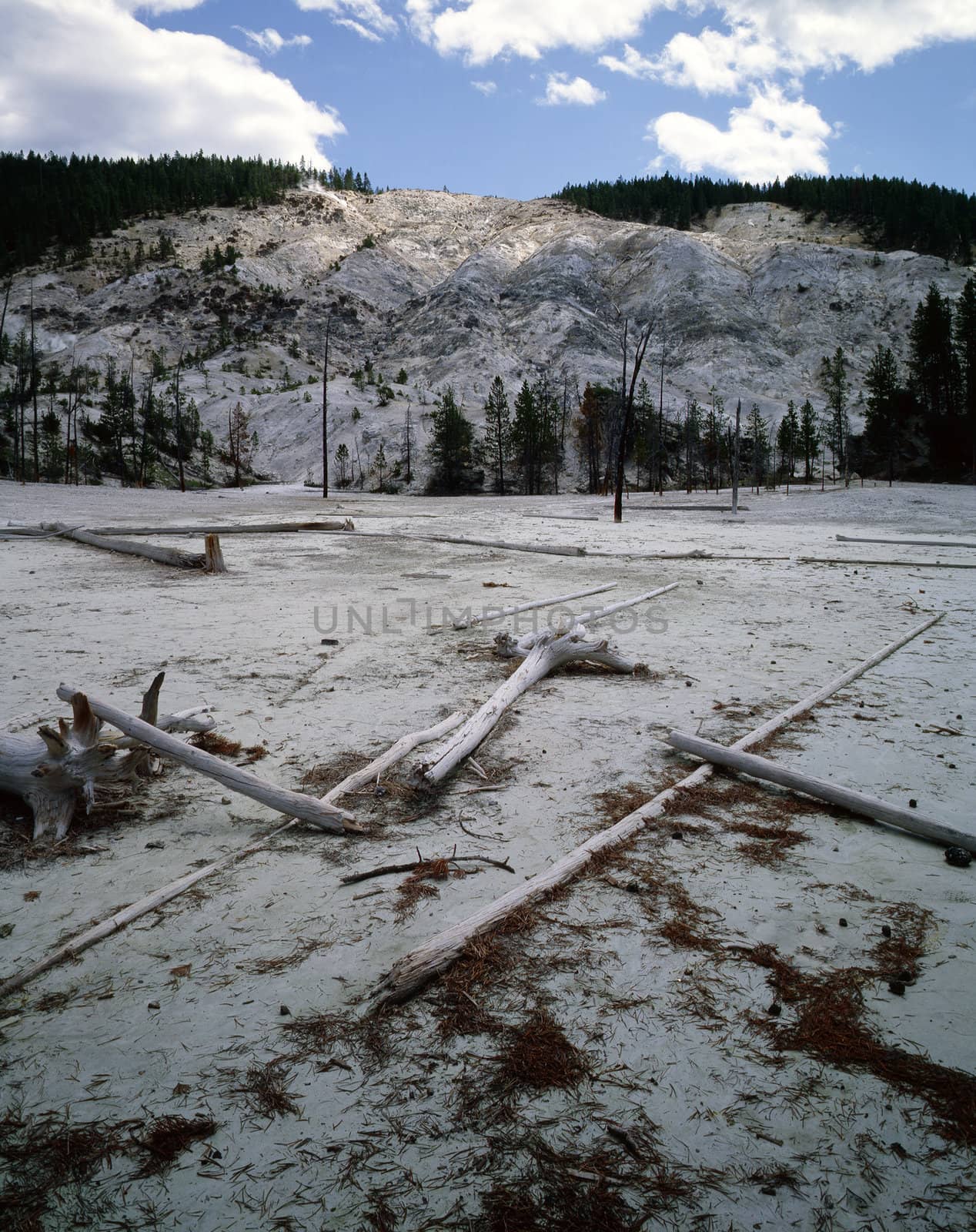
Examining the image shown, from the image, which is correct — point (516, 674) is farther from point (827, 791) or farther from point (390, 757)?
point (827, 791)

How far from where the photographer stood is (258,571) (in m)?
12.6

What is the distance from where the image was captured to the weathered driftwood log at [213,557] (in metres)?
12.2

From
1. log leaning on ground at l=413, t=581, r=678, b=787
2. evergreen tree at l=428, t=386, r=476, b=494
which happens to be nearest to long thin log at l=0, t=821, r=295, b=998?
log leaning on ground at l=413, t=581, r=678, b=787

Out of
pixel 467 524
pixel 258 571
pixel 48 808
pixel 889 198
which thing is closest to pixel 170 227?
pixel 889 198

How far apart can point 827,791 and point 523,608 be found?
5.45 meters

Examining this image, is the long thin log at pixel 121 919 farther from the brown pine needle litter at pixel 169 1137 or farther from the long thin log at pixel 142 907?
the brown pine needle litter at pixel 169 1137

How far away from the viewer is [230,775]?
3973mm

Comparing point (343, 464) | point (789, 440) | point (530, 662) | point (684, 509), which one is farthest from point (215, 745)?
point (789, 440)

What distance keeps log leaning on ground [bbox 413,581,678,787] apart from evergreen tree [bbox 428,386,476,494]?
182ft

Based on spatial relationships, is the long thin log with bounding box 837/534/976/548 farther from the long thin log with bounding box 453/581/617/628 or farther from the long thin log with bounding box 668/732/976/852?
the long thin log with bounding box 668/732/976/852

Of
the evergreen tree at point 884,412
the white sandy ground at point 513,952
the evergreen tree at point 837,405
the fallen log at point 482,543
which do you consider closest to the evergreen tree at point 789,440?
the evergreen tree at point 837,405

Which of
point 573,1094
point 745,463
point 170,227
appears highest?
point 170,227

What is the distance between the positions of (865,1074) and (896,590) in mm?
10168

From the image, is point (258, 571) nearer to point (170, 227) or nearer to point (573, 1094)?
point (573, 1094)
